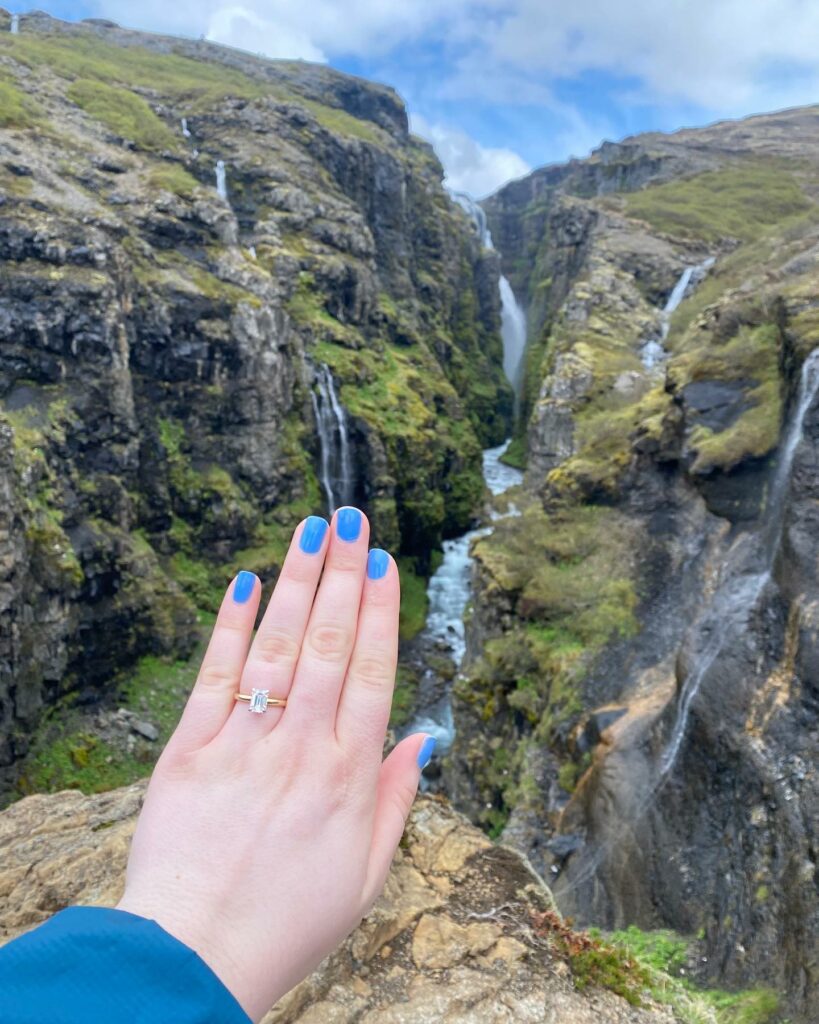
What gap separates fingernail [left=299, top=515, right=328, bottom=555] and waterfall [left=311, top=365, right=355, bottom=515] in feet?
106

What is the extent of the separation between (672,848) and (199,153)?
52767 mm

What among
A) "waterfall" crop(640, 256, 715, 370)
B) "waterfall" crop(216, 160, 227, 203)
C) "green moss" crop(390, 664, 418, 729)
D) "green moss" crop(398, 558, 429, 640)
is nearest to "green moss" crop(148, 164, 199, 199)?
"waterfall" crop(216, 160, 227, 203)

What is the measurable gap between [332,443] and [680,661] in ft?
87.2

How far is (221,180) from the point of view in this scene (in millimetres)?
44500

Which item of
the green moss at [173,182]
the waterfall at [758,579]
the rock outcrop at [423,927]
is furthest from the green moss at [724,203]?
the rock outcrop at [423,927]

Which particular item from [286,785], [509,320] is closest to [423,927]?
[286,785]

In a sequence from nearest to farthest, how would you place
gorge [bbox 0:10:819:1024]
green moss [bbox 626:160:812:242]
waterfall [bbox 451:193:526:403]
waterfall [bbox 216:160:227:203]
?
gorge [bbox 0:10:819:1024]
waterfall [bbox 216:160:227:203]
green moss [bbox 626:160:812:242]
waterfall [bbox 451:193:526:403]

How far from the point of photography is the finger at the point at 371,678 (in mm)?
2334

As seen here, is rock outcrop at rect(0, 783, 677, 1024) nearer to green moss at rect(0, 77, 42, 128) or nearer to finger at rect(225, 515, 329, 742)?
finger at rect(225, 515, 329, 742)

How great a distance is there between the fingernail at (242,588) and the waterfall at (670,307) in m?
32.3

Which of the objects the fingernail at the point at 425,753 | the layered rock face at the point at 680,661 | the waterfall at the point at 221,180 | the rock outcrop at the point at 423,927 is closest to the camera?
the fingernail at the point at 425,753

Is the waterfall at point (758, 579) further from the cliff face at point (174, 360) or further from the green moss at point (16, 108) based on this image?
the green moss at point (16, 108)

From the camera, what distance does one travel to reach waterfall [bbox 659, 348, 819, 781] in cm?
1020

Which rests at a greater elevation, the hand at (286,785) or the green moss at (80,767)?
the hand at (286,785)
